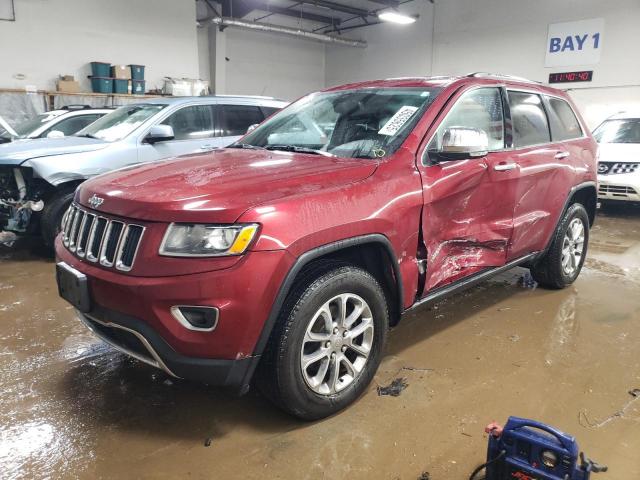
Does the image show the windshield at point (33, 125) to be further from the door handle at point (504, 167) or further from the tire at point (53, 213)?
the door handle at point (504, 167)

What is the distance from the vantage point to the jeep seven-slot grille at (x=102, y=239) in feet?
6.67

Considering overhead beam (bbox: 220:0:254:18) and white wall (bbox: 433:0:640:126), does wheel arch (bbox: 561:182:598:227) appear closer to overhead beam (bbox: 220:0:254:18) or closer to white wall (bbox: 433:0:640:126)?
white wall (bbox: 433:0:640:126)

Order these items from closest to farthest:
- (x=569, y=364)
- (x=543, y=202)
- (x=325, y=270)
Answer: (x=325, y=270) → (x=569, y=364) → (x=543, y=202)

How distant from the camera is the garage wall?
10.8 metres

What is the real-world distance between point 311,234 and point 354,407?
0.96 m

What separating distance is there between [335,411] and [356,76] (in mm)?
17945

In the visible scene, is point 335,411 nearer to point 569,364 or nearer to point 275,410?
point 275,410

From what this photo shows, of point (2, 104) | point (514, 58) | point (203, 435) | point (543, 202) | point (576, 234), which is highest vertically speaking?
point (514, 58)

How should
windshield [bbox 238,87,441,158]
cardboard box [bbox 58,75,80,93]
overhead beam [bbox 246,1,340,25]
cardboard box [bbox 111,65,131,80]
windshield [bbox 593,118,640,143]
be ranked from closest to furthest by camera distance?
windshield [bbox 238,87,441,158], windshield [bbox 593,118,640,143], cardboard box [bbox 58,75,80,93], cardboard box [bbox 111,65,131,80], overhead beam [bbox 246,1,340,25]

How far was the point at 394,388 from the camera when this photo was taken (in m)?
2.65

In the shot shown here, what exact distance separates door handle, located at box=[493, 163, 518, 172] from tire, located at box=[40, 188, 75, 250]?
4.05 m

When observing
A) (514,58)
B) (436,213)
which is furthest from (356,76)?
(436,213)

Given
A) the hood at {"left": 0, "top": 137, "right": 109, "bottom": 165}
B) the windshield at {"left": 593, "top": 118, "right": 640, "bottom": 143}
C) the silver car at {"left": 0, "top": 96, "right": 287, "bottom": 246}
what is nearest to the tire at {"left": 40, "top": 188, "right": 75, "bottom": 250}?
the silver car at {"left": 0, "top": 96, "right": 287, "bottom": 246}

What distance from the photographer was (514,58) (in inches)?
555
